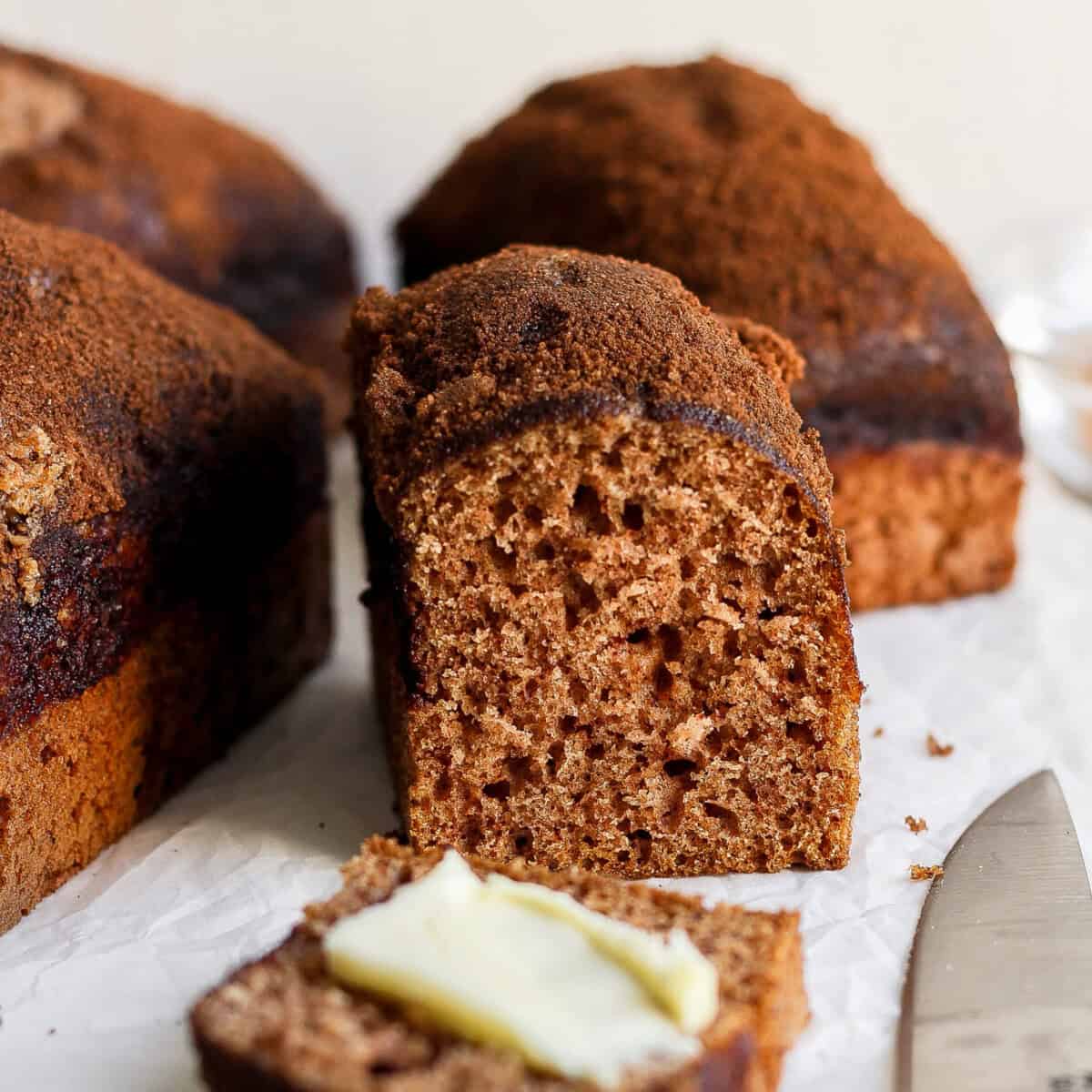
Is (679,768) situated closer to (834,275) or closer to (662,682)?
(662,682)

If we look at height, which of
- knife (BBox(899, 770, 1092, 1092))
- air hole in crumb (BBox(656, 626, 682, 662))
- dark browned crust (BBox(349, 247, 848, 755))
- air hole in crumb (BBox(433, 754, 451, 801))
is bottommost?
knife (BBox(899, 770, 1092, 1092))

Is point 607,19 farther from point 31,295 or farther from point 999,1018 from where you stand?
point 999,1018

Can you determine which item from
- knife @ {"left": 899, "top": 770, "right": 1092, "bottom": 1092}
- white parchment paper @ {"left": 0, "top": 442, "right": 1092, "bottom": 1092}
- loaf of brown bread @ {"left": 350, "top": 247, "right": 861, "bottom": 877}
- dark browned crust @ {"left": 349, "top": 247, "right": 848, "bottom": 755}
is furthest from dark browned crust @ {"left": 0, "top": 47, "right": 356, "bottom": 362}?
knife @ {"left": 899, "top": 770, "right": 1092, "bottom": 1092}

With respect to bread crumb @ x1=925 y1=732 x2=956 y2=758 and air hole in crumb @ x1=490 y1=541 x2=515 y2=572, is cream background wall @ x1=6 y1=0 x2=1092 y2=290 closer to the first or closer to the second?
bread crumb @ x1=925 y1=732 x2=956 y2=758

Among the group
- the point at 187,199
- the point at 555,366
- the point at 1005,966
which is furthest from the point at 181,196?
the point at 1005,966

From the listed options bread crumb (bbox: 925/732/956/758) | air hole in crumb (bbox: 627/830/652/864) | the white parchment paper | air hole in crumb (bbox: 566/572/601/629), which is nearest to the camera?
the white parchment paper

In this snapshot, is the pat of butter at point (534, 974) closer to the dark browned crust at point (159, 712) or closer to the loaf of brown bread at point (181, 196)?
the dark browned crust at point (159, 712)
